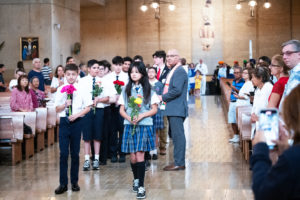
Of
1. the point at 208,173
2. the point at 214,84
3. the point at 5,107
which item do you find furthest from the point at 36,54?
the point at 208,173

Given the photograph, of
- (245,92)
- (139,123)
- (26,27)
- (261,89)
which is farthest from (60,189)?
(26,27)

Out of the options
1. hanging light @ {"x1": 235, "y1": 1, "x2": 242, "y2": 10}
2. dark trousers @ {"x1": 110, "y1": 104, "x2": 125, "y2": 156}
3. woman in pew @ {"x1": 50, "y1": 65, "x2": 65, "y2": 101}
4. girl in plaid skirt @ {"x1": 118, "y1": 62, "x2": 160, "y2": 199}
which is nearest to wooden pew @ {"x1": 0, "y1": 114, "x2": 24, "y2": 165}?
dark trousers @ {"x1": 110, "y1": 104, "x2": 125, "y2": 156}

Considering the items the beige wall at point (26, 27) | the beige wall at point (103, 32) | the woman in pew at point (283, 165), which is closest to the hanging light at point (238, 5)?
the beige wall at point (103, 32)

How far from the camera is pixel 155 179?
7742 mm

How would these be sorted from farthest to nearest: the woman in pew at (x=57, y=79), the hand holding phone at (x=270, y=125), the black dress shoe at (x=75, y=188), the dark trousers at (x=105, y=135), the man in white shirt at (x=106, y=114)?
the woman in pew at (x=57, y=79) → the dark trousers at (x=105, y=135) → the man in white shirt at (x=106, y=114) → the black dress shoe at (x=75, y=188) → the hand holding phone at (x=270, y=125)

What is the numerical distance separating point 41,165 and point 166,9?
75.3ft

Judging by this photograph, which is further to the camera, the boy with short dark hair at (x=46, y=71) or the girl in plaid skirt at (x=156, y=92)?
the boy with short dark hair at (x=46, y=71)

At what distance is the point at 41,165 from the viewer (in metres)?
8.95

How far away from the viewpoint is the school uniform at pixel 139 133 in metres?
6.54

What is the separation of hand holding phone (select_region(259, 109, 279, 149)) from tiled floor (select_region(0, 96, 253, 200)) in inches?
155

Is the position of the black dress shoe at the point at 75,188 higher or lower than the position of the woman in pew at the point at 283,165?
lower

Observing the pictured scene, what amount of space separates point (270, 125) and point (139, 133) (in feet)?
13.2

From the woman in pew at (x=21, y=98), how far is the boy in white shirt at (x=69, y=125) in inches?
131

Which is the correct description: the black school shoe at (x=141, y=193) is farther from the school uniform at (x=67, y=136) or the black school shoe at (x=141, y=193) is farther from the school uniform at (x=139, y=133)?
the school uniform at (x=67, y=136)
